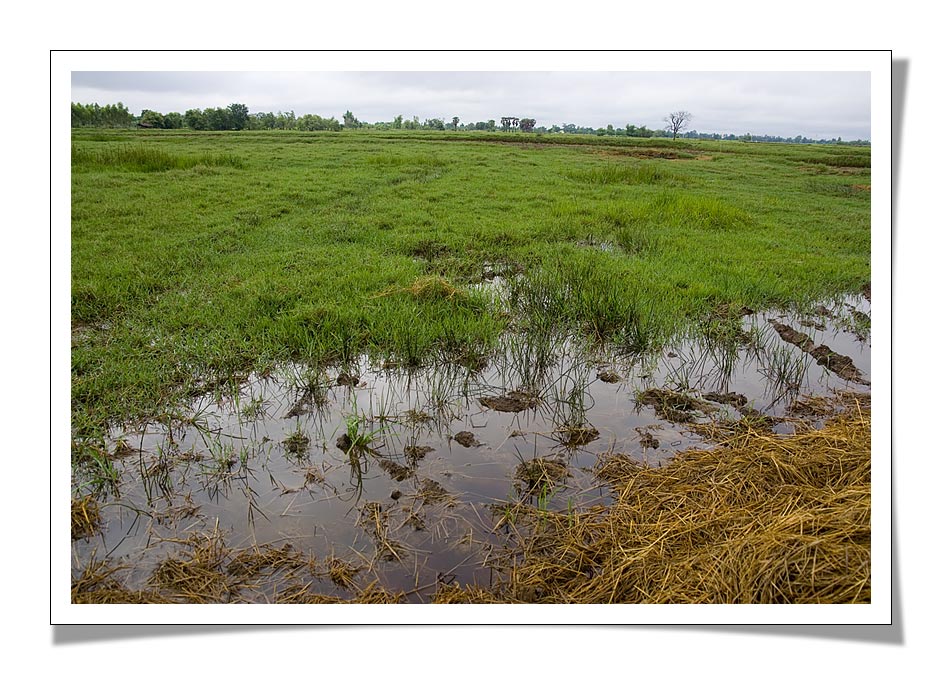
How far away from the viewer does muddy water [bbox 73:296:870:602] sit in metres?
2.81

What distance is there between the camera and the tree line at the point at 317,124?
3.88 meters

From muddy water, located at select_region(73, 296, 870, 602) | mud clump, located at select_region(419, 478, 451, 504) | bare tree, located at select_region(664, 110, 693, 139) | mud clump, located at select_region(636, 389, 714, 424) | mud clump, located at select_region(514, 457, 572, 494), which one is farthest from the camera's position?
bare tree, located at select_region(664, 110, 693, 139)

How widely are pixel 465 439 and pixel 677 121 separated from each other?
3018 millimetres

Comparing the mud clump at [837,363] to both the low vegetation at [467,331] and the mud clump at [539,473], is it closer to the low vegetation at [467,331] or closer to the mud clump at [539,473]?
the low vegetation at [467,331]

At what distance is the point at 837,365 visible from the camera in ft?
14.4

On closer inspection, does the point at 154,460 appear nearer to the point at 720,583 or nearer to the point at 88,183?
the point at 88,183

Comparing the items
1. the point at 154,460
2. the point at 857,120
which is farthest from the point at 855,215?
the point at 154,460

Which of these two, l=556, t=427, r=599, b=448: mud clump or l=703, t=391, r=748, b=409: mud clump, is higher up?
l=703, t=391, r=748, b=409: mud clump

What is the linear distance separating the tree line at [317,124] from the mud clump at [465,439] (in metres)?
2.34

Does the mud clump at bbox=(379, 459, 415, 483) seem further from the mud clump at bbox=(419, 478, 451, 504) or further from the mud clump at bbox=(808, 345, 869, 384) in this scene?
the mud clump at bbox=(808, 345, 869, 384)

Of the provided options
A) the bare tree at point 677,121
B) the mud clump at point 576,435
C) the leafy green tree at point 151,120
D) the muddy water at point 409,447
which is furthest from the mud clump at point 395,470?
the bare tree at point 677,121

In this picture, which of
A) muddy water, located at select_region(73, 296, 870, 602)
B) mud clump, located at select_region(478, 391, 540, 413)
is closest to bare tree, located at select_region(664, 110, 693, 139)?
muddy water, located at select_region(73, 296, 870, 602)

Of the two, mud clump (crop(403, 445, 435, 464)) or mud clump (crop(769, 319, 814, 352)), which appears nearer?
mud clump (crop(403, 445, 435, 464))

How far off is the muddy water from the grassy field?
0.33m
